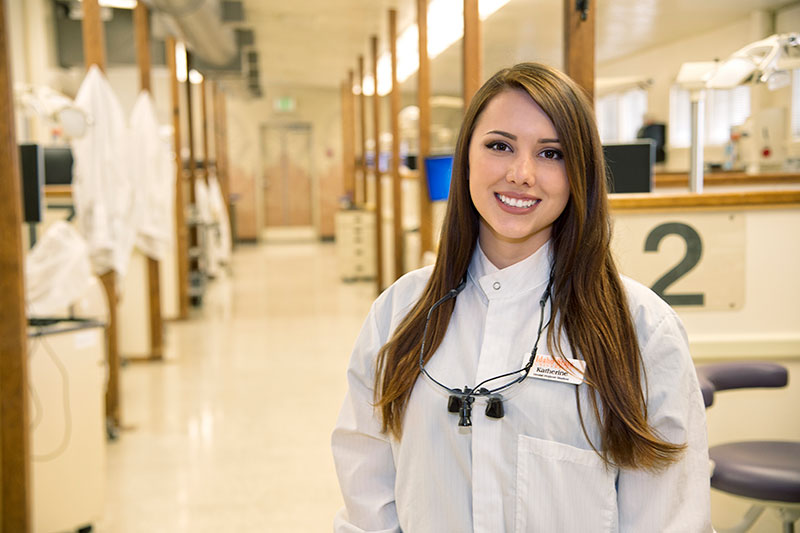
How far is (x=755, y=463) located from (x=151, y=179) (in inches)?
188

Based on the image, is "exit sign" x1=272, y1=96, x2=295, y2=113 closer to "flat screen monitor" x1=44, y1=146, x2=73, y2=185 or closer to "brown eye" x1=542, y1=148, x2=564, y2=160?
"flat screen monitor" x1=44, y1=146, x2=73, y2=185

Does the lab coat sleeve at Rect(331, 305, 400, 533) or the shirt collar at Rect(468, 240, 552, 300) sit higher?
the shirt collar at Rect(468, 240, 552, 300)

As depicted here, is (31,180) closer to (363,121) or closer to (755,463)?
(755,463)

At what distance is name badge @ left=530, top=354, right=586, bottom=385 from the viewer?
1.31 m

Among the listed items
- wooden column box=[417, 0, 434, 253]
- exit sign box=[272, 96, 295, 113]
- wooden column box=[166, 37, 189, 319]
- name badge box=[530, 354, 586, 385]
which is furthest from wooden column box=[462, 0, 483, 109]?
exit sign box=[272, 96, 295, 113]

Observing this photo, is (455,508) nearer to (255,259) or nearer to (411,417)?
(411,417)

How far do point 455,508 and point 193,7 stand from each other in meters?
6.15

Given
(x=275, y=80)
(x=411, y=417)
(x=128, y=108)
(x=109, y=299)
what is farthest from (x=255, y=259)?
(x=411, y=417)

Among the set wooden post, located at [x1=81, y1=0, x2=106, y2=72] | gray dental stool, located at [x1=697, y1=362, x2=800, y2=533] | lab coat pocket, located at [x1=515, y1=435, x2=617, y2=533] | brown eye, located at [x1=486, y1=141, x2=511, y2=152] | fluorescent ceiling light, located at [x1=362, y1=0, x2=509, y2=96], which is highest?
fluorescent ceiling light, located at [x1=362, y1=0, x2=509, y2=96]

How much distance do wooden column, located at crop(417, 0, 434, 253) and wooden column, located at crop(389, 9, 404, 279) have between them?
2.15 m

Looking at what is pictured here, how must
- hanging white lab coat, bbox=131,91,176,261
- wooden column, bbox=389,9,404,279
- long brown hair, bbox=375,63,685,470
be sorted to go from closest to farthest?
long brown hair, bbox=375,63,685,470 < hanging white lab coat, bbox=131,91,176,261 < wooden column, bbox=389,9,404,279

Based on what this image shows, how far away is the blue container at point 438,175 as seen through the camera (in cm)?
545

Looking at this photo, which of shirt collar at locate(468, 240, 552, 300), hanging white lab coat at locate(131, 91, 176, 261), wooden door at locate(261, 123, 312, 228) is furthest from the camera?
wooden door at locate(261, 123, 312, 228)

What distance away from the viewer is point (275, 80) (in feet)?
56.6
